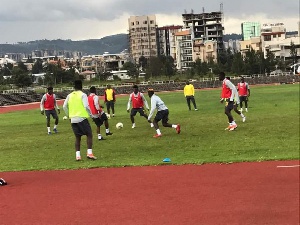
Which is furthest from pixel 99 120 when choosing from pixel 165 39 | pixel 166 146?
pixel 165 39

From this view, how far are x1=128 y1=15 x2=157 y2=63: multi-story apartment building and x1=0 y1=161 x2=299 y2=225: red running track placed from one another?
150m

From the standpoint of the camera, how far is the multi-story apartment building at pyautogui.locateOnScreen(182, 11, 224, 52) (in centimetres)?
13188

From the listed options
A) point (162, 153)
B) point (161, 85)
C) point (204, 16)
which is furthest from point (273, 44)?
point (162, 153)

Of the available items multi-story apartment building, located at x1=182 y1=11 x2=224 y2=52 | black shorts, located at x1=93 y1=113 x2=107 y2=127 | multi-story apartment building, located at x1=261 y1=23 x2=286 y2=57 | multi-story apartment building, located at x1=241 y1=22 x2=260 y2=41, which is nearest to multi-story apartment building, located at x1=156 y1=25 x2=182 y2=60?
multi-story apartment building, located at x1=182 y1=11 x2=224 y2=52

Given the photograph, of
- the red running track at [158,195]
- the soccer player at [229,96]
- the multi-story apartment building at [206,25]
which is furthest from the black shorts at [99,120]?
the multi-story apartment building at [206,25]

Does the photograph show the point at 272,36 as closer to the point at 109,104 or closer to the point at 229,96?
the point at 109,104

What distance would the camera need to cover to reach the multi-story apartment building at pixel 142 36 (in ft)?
528

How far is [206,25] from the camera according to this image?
133m

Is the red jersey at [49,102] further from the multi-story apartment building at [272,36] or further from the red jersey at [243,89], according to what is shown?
the multi-story apartment building at [272,36]

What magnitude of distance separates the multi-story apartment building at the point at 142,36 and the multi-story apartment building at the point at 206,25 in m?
27.2

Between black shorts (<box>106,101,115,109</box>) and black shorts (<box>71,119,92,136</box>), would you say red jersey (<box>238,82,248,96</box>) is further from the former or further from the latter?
black shorts (<box>71,119,92,136</box>)

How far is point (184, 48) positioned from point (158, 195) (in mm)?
131505

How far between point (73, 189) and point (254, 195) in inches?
121

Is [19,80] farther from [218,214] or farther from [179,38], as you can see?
[218,214]
